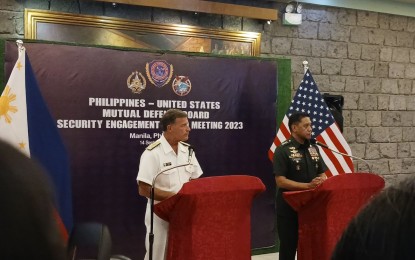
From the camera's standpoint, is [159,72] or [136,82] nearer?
[136,82]

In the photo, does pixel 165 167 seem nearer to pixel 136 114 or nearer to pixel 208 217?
pixel 208 217

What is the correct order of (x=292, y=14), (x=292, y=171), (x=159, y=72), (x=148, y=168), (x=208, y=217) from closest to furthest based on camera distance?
(x=208, y=217) < (x=148, y=168) < (x=292, y=171) < (x=159, y=72) < (x=292, y=14)

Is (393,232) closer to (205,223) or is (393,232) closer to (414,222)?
(414,222)

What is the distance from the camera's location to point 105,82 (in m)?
4.28

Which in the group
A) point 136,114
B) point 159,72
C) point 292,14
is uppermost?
point 292,14

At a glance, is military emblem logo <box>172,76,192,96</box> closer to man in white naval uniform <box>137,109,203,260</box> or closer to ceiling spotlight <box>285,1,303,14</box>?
man in white naval uniform <box>137,109,203,260</box>

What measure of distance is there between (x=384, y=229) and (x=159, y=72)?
13.4ft

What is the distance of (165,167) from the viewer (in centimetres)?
321

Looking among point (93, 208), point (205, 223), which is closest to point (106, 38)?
point (93, 208)

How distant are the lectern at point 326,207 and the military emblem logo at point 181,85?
172cm

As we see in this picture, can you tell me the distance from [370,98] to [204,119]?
2552 mm

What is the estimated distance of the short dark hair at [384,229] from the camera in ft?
1.60

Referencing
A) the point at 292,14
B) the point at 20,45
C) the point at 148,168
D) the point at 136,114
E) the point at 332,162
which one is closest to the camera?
the point at 148,168

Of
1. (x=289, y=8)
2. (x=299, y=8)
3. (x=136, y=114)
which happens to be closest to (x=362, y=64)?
(x=299, y=8)
